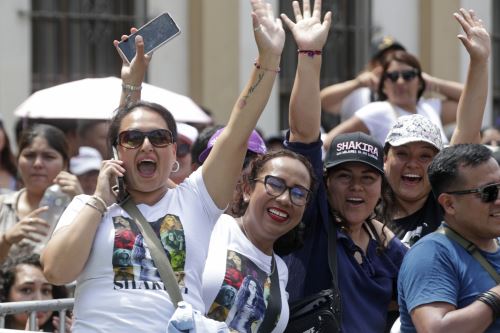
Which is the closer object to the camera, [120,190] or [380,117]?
[120,190]

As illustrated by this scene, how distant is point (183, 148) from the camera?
24.4 ft

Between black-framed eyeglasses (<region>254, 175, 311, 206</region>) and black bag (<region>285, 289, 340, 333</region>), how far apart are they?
15.3 inches

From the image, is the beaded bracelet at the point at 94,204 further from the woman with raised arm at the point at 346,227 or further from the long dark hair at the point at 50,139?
the long dark hair at the point at 50,139

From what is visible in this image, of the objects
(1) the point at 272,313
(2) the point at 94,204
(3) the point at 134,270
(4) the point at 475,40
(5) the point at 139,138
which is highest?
(4) the point at 475,40

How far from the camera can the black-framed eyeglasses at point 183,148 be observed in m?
7.33

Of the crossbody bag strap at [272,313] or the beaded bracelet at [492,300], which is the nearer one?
the beaded bracelet at [492,300]

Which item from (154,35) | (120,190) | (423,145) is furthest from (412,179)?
(120,190)

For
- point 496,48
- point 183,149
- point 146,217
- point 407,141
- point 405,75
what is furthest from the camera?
point 496,48

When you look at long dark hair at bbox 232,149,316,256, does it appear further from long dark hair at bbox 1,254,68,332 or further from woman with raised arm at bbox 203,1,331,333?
long dark hair at bbox 1,254,68,332

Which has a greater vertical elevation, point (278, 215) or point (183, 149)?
point (183, 149)

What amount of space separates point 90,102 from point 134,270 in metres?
4.04

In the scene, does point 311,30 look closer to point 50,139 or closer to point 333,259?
point 333,259

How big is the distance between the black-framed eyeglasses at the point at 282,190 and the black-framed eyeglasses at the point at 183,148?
6.78ft

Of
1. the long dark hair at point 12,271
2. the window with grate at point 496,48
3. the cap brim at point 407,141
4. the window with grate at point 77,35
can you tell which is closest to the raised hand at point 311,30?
the cap brim at point 407,141
